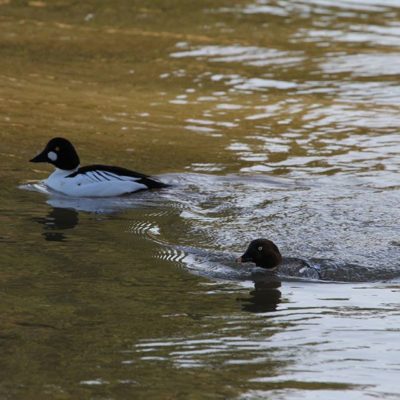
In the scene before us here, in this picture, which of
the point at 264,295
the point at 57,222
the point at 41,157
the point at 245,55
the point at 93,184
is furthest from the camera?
the point at 245,55

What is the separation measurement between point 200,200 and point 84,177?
4.61 feet

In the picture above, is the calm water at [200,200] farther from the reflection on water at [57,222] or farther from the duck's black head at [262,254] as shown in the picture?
the duck's black head at [262,254]

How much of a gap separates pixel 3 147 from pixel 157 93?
3906 millimetres

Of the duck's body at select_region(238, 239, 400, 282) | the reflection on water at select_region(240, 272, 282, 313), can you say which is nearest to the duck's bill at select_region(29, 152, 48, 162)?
the duck's body at select_region(238, 239, 400, 282)

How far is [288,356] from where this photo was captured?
7.72m

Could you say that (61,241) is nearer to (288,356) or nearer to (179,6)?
(288,356)

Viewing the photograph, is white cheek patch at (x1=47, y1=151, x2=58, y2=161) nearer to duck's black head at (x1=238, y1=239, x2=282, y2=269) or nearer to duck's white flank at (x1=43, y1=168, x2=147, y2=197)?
duck's white flank at (x1=43, y1=168, x2=147, y2=197)

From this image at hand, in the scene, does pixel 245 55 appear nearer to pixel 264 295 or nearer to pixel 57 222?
pixel 57 222

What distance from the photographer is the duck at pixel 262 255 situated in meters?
10.2

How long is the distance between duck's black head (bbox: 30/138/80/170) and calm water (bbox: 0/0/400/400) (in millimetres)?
332

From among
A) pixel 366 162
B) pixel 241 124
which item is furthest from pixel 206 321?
pixel 241 124

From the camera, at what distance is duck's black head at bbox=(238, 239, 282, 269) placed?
33.3 feet

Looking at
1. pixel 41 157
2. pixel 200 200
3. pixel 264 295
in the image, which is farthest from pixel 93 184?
pixel 264 295

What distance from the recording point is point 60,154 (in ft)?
45.7
